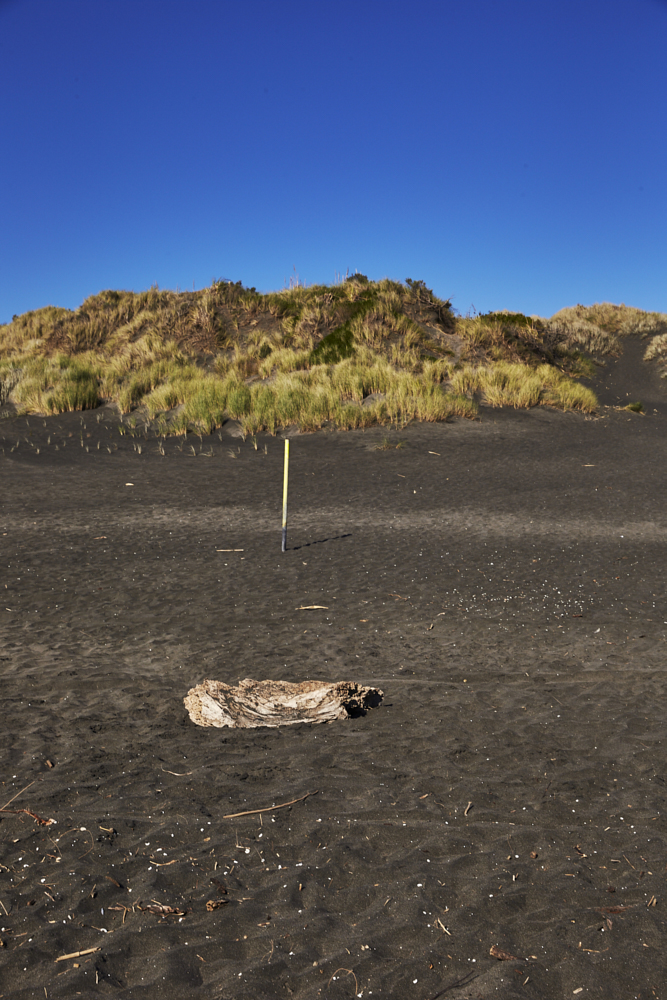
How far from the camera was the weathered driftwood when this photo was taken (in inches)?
171

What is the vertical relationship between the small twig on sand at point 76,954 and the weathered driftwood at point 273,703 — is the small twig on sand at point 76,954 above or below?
below

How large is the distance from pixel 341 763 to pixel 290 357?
730 inches

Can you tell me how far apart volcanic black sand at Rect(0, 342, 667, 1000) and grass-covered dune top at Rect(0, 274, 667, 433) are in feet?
27.1

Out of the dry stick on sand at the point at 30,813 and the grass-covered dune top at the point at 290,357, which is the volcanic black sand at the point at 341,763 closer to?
the dry stick on sand at the point at 30,813

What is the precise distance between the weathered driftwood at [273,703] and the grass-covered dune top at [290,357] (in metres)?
12.0

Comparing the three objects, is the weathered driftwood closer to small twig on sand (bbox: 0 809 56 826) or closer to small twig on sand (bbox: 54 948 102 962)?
small twig on sand (bbox: 0 809 56 826)

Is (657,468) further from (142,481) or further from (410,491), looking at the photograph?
(142,481)

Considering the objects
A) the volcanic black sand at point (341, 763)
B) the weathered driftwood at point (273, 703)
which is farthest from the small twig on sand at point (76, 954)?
the weathered driftwood at point (273, 703)

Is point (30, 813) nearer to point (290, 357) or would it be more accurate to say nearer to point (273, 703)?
point (273, 703)

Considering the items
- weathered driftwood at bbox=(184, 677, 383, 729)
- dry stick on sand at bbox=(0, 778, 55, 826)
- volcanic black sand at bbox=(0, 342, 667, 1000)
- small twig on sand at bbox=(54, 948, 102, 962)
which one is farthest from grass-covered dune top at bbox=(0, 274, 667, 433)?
small twig on sand at bbox=(54, 948, 102, 962)

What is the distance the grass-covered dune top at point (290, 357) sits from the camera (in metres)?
17.5

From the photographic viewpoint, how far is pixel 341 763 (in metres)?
3.89

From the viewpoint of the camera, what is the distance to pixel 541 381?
63.9 ft

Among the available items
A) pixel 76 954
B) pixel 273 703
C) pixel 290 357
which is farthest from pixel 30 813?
pixel 290 357
